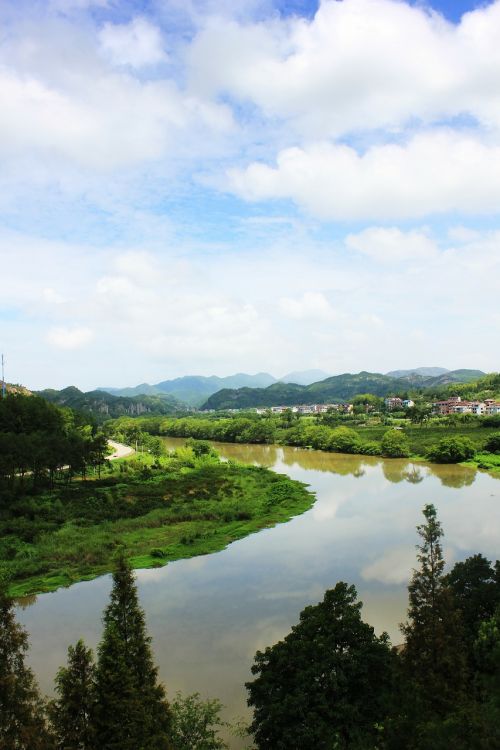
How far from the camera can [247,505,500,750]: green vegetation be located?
8406mm

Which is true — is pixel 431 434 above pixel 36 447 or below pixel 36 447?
below

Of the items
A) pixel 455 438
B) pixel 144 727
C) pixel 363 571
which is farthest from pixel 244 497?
pixel 144 727

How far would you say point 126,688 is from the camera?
8.66 metres

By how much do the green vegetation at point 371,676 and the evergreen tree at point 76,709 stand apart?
3282 mm

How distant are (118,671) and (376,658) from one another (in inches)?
201

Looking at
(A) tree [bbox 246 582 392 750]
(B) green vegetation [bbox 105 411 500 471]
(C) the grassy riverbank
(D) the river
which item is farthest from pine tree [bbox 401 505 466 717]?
(B) green vegetation [bbox 105 411 500 471]

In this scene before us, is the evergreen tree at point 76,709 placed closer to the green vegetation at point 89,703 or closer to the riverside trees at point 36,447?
the green vegetation at point 89,703

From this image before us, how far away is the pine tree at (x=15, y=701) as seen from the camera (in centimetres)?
748

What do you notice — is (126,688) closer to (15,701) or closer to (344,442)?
(15,701)

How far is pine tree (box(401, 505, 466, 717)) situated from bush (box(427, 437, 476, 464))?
4284cm

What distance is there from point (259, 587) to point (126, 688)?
42.1ft

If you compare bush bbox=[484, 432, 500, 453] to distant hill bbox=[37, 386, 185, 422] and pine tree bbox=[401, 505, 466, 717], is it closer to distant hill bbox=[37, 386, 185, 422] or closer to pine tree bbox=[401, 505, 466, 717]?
pine tree bbox=[401, 505, 466, 717]

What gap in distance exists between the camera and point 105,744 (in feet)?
26.8

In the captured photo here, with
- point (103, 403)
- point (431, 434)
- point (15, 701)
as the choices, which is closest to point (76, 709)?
point (15, 701)
